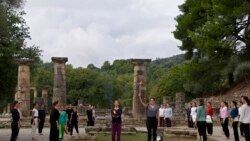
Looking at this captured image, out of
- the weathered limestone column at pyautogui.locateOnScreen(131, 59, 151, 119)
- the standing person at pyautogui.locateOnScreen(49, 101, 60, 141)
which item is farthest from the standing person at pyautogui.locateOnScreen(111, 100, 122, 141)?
the weathered limestone column at pyautogui.locateOnScreen(131, 59, 151, 119)

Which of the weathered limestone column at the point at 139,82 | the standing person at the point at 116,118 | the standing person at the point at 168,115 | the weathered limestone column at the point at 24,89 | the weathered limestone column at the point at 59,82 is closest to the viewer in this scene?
the standing person at the point at 116,118

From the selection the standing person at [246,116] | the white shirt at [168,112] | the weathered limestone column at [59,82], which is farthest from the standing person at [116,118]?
the weathered limestone column at [59,82]

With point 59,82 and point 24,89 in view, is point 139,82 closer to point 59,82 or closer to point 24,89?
point 59,82

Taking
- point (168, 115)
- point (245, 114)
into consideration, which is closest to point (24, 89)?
point (168, 115)

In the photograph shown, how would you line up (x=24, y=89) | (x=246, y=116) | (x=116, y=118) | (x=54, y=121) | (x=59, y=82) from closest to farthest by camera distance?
(x=246, y=116) → (x=54, y=121) → (x=116, y=118) → (x=59, y=82) → (x=24, y=89)

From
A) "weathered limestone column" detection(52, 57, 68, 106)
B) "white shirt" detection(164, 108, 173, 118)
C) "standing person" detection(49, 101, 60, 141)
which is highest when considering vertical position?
"weathered limestone column" detection(52, 57, 68, 106)

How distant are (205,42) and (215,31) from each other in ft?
3.68

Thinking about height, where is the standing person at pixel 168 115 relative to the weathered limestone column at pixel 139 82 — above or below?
below

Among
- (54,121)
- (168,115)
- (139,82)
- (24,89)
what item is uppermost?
(139,82)

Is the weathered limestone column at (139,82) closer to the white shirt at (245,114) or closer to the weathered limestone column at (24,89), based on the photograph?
the weathered limestone column at (24,89)

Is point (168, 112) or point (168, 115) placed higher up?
point (168, 112)

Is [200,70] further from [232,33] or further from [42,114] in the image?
[42,114]

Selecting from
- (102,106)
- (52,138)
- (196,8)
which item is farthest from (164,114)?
(102,106)

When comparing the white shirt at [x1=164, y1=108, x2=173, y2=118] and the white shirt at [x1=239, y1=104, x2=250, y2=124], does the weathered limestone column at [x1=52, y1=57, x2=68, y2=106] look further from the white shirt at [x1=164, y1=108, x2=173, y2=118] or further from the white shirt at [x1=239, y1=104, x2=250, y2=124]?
the white shirt at [x1=239, y1=104, x2=250, y2=124]
